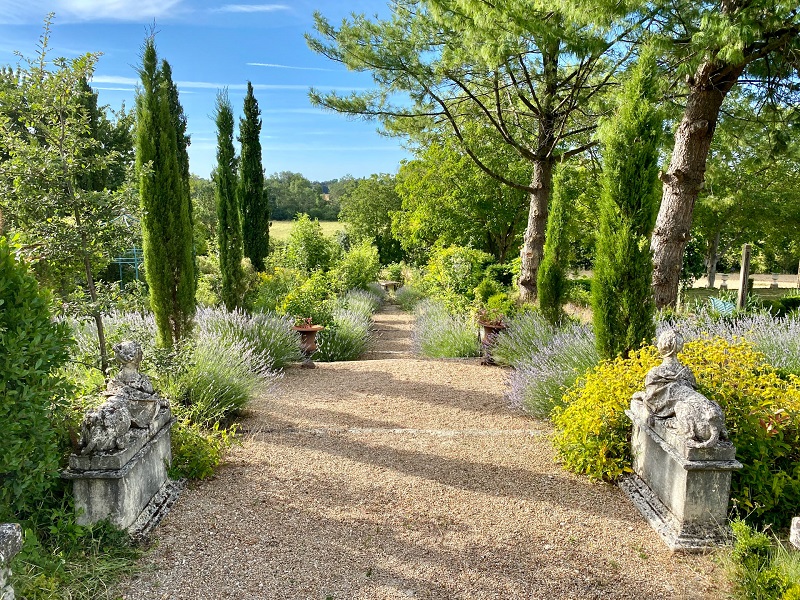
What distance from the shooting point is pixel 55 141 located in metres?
Result: 4.04

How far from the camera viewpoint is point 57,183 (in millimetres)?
3982

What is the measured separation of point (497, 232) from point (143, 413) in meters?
15.5

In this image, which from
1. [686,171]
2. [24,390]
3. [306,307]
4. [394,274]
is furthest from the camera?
[394,274]

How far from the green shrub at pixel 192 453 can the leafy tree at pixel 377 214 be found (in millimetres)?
24193

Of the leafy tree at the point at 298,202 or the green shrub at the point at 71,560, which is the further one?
the leafy tree at the point at 298,202

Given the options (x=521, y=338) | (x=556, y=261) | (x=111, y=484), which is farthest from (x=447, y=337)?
(x=111, y=484)

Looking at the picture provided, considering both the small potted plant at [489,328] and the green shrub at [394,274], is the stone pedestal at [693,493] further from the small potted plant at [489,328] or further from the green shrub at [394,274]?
the green shrub at [394,274]

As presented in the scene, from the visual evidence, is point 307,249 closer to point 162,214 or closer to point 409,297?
point 409,297

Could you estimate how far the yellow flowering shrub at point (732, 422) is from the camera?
3.43 metres

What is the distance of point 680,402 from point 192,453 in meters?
3.48

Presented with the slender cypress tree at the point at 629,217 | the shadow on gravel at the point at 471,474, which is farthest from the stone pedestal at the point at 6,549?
the slender cypress tree at the point at 629,217

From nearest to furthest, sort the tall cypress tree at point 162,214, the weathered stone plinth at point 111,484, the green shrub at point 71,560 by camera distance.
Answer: the green shrub at point 71,560
the weathered stone plinth at point 111,484
the tall cypress tree at point 162,214

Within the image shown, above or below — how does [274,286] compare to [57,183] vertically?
below

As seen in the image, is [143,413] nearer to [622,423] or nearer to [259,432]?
[259,432]
